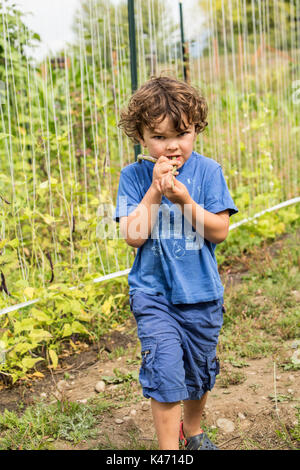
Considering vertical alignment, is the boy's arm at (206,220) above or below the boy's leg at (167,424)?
above

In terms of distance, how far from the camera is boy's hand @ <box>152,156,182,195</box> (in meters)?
2.03

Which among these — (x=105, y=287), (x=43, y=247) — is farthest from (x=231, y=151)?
(x=43, y=247)

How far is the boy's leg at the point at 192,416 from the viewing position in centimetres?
237

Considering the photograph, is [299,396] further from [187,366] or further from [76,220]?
[76,220]

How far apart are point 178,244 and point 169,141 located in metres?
0.42

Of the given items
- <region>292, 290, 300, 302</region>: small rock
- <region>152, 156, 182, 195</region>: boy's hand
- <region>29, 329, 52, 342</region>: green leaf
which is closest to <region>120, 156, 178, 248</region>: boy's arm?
<region>152, 156, 182, 195</region>: boy's hand

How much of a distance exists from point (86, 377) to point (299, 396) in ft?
4.08

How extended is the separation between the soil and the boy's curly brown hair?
3.83ft

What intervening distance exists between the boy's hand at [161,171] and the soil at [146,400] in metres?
1.06

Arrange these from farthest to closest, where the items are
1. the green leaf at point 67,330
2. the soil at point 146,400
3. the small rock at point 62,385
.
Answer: the green leaf at point 67,330 < the small rock at point 62,385 < the soil at point 146,400

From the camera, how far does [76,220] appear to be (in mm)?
3779

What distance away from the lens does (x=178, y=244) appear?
2203 mm

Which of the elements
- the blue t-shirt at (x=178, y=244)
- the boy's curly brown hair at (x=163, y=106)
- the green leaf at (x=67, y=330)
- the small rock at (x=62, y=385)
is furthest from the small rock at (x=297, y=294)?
Answer: the boy's curly brown hair at (x=163, y=106)

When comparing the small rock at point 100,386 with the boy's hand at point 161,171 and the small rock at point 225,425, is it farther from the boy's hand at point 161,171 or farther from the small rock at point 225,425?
the boy's hand at point 161,171
